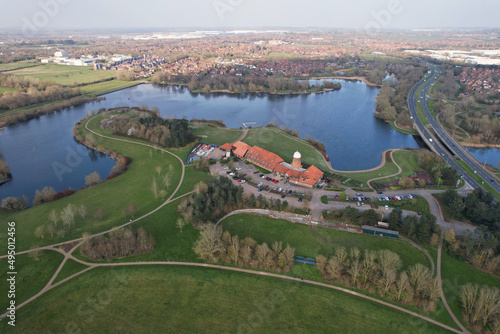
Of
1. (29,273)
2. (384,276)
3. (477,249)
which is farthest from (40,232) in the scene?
(477,249)

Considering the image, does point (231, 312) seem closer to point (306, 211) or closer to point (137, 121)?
point (306, 211)

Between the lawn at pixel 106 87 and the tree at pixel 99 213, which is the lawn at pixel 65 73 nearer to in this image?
the lawn at pixel 106 87

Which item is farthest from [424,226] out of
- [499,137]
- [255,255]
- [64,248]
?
[499,137]

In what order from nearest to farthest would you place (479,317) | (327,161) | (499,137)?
(479,317), (327,161), (499,137)

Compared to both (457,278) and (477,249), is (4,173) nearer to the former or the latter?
(457,278)

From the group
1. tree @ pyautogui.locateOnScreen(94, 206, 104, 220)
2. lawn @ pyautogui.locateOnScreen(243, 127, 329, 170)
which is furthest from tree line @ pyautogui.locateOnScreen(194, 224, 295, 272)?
lawn @ pyautogui.locateOnScreen(243, 127, 329, 170)

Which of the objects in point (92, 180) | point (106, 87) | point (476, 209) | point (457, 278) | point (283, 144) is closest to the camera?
point (457, 278)

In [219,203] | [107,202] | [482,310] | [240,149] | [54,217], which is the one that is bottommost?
[107,202]

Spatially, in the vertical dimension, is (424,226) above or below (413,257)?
above
